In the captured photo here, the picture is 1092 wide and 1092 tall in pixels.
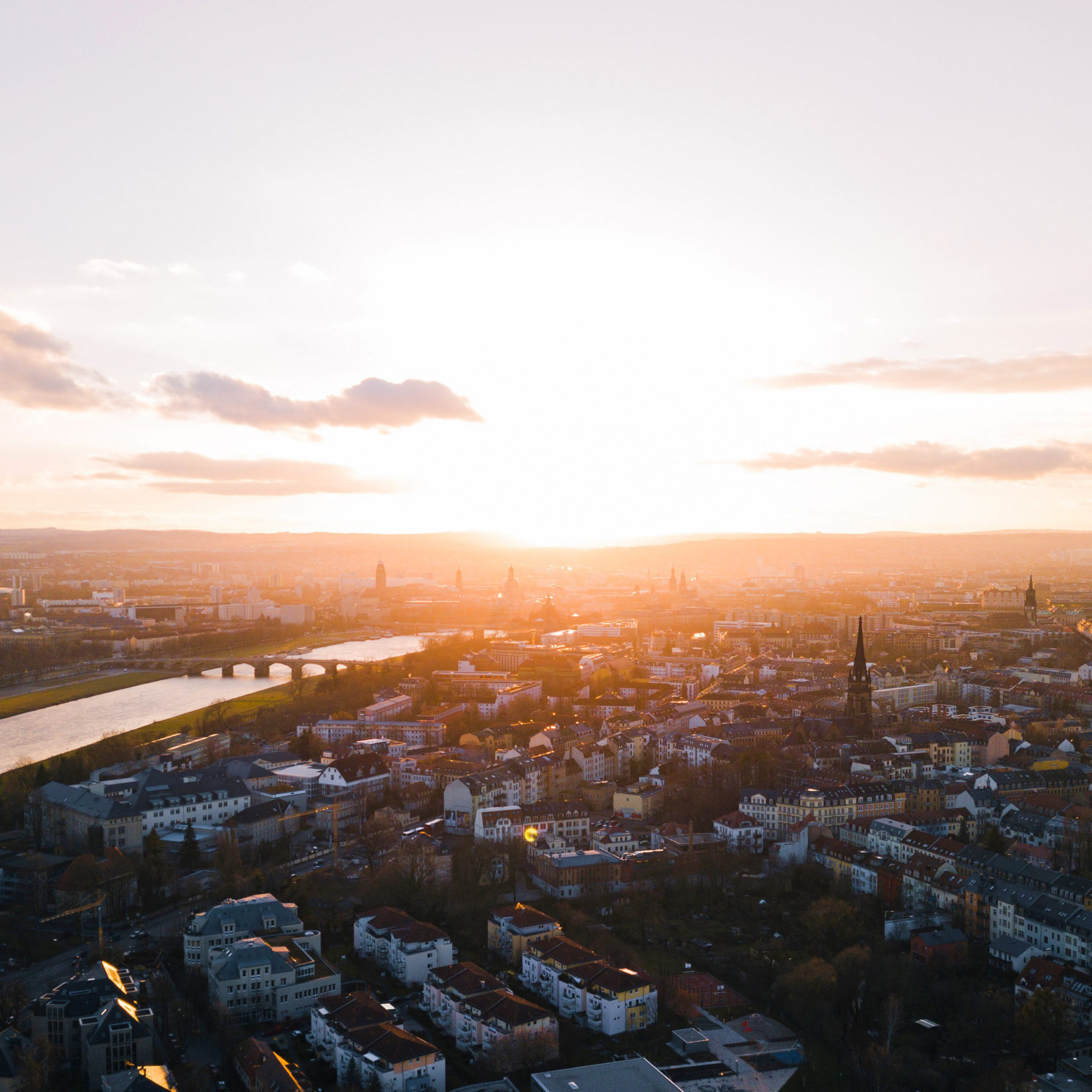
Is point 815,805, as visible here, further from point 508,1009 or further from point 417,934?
point 508,1009

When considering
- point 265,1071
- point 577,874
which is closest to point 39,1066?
point 265,1071

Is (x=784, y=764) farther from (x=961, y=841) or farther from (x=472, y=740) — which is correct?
(x=472, y=740)

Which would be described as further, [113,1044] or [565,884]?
[565,884]

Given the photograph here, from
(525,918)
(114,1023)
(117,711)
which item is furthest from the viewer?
(117,711)

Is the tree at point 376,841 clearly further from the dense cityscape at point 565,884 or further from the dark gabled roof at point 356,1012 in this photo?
the dark gabled roof at point 356,1012

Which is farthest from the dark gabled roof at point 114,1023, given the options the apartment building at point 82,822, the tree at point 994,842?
the tree at point 994,842

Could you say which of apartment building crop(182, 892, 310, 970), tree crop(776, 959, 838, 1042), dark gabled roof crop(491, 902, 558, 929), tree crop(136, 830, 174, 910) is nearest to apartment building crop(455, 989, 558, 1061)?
dark gabled roof crop(491, 902, 558, 929)

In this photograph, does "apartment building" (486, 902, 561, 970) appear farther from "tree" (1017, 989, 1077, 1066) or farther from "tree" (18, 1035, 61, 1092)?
"tree" (1017, 989, 1077, 1066)

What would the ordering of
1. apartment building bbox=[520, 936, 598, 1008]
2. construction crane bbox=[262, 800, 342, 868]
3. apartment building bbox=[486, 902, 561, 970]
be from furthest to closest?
construction crane bbox=[262, 800, 342, 868]
apartment building bbox=[486, 902, 561, 970]
apartment building bbox=[520, 936, 598, 1008]
